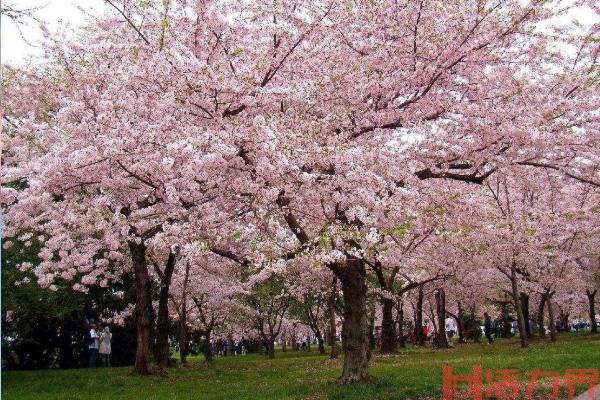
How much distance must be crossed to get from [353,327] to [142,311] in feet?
25.8

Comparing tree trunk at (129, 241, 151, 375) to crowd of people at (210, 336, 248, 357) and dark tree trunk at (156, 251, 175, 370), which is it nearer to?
dark tree trunk at (156, 251, 175, 370)

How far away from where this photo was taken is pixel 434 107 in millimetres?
11875

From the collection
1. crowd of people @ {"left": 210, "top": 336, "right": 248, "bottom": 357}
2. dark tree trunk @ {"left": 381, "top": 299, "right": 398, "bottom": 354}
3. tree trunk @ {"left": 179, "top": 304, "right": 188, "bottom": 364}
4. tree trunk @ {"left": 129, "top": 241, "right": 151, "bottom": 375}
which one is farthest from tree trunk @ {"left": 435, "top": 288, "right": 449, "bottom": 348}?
crowd of people @ {"left": 210, "top": 336, "right": 248, "bottom": 357}

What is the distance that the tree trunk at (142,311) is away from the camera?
1712cm

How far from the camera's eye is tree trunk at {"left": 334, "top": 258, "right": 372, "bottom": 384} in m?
11.6

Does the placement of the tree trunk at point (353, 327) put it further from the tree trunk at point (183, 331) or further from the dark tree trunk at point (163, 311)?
the tree trunk at point (183, 331)

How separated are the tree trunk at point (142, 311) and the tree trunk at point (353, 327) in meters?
7.51

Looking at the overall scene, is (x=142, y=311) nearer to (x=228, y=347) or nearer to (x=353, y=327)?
(x=353, y=327)

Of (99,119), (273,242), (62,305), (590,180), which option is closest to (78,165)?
(99,119)

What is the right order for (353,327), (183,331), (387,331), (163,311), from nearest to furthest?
(353,327) < (163,311) < (183,331) < (387,331)

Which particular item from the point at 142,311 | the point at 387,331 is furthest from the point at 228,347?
the point at 142,311

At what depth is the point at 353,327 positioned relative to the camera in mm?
11688

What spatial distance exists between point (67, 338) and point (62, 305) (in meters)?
12.2

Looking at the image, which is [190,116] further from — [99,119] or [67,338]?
[67,338]
